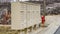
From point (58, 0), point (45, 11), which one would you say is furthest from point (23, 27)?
point (58, 0)

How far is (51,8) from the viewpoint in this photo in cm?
1562

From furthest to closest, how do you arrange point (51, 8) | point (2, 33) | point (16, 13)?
point (51, 8) < point (2, 33) < point (16, 13)

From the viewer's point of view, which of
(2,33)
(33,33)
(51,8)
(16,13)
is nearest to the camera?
(16,13)

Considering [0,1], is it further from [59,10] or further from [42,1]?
[59,10]

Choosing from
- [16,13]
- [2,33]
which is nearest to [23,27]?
[16,13]

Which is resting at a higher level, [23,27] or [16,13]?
[16,13]

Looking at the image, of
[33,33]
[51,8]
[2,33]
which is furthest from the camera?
[51,8]

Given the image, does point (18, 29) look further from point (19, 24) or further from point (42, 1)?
point (42, 1)

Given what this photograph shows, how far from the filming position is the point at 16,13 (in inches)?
174

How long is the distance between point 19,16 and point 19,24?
233 mm

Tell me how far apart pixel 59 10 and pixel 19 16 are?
12132 millimetres

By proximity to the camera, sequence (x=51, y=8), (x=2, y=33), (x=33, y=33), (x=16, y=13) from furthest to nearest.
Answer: (x=51, y=8) → (x=33, y=33) → (x=2, y=33) → (x=16, y=13)

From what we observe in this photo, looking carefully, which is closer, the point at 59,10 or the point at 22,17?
the point at 22,17

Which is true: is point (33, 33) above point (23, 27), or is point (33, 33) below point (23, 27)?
below
